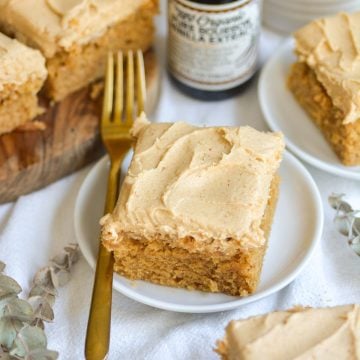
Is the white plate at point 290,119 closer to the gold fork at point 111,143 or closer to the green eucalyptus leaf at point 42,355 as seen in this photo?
the gold fork at point 111,143

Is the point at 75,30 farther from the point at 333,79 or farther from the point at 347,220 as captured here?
the point at 347,220

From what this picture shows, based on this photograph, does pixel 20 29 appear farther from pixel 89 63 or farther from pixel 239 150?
pixel 239 150

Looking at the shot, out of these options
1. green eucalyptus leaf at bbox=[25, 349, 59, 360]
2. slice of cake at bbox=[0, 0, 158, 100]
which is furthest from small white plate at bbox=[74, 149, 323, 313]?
slice of cake at bbox=[0, 0, 158, 100]

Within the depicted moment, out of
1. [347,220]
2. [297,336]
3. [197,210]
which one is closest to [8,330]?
[197,210]

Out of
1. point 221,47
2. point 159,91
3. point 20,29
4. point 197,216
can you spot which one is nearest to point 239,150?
point 197,216

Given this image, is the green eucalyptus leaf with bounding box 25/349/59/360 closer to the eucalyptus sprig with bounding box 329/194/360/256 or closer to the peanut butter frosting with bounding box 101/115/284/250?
the peanut butter frosting with bounding box 101/115/284/250

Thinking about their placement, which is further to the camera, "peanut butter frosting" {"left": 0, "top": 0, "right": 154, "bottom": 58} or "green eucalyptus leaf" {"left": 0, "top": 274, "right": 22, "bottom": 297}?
"peanut butter frosting" {"left": 0, "top": 0, "right": 154, "bottom": 58}

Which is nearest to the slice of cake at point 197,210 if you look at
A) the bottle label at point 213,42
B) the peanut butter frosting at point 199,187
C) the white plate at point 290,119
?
the peanut butter frosting at point 199,187
